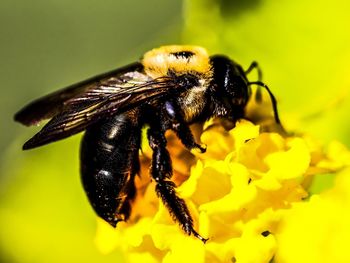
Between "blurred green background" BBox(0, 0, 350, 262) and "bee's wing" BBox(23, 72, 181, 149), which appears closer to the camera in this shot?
"bee's wing" BBox(23, 72, 181, 149)

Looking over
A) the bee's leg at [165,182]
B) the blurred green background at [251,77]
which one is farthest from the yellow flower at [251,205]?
the blurred green background at [251,77]

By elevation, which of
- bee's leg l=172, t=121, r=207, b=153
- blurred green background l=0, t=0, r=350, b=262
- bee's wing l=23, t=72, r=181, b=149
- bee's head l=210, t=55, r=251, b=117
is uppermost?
bee's wing l=23, t=72, r=181, b=149

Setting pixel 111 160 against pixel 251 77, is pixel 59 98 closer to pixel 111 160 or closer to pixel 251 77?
pixel 111 160

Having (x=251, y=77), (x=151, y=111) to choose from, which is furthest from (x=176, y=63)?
(x=251, y=77)

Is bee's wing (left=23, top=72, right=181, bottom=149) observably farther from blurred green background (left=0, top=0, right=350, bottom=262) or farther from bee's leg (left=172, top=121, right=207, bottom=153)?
blurred green background (left=0, top=0, right=350, bottom=262)

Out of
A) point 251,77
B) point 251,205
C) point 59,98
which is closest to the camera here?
point 251,205

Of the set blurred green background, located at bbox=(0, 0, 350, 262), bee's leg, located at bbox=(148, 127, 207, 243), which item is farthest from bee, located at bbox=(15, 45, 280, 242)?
blurred green background, located at bbox=(0, 0, 350, 262)

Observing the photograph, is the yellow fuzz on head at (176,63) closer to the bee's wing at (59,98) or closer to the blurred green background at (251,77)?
the bee's wing at (59,98)
